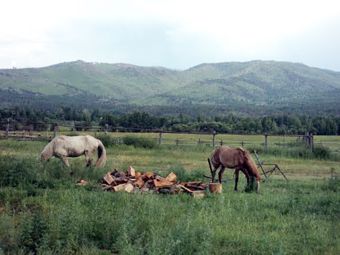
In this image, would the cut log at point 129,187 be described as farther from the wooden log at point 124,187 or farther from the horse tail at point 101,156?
the horse tail at point 101,156

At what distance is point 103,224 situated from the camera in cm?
949

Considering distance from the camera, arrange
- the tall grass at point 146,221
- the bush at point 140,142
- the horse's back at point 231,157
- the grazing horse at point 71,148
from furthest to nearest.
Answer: the bush at point 140,142 → the grazing horse at point 71,148 → the horse's back at point 231,157 → the tall grass at point 146,221

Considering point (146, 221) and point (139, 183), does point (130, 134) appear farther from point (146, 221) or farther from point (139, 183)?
point (146, 221)

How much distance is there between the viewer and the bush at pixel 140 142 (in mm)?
37188

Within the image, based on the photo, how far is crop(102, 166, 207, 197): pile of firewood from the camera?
14248 millimetres

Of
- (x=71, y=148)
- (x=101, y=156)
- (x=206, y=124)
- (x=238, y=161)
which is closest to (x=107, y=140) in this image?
(x=101, y=156)

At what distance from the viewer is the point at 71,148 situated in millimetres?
18719

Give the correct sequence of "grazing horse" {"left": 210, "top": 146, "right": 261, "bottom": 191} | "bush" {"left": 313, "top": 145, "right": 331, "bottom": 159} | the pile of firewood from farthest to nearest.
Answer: "bush" {"left": 313, "top": 145, "right": 331, "bottom": 159}
"grazing horse" {"left": 210, "top": 146, "right": 261, "bottom": 191}
the pile of firewood

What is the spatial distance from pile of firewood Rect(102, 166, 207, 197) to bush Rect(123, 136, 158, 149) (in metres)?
20.9

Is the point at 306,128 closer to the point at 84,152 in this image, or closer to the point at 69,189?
the point at 84,152

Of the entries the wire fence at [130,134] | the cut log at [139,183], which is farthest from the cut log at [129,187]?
the wire fence at [130,134]

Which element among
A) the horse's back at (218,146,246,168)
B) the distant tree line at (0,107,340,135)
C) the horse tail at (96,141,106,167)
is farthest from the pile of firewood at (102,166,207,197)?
the distant tree line at (0,107,340,135)

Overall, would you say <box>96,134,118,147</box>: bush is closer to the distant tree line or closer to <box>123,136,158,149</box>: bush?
<box>123,136,158,149</box>: bush

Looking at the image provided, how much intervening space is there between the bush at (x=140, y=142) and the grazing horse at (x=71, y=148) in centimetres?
1778
